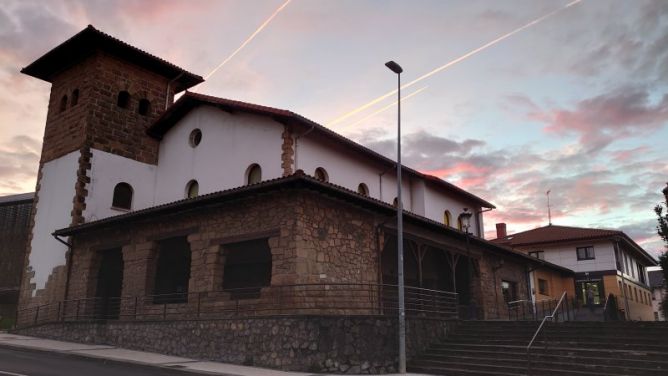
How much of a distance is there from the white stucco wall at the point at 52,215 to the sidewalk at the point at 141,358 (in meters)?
4.51

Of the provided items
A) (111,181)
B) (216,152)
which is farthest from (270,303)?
(111,181)

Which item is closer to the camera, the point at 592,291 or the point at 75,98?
the point at 75,98

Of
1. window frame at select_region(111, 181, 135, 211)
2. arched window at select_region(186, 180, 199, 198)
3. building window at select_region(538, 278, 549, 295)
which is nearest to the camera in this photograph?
arched window at select_region(186, 180, 199, 198)

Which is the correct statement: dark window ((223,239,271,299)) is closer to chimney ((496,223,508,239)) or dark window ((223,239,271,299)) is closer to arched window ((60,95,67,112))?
arched window ((60,95,67,112))

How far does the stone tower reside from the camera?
70.9ft

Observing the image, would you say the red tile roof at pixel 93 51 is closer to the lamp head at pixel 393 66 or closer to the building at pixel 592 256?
the lamp head at pixel 393 66

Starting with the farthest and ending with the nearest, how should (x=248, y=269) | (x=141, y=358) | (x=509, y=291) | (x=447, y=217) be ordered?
(x=447, y=217), (x=509, y=291), (x=248, y=269), (x=141, y=358)

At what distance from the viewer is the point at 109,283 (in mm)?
21391

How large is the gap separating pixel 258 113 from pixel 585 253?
91.6 feet

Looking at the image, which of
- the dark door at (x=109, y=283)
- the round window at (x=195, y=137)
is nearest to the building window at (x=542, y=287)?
the round window at (x=195, y=137)

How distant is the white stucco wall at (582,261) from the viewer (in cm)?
3541

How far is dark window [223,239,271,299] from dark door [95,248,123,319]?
482 centimetres

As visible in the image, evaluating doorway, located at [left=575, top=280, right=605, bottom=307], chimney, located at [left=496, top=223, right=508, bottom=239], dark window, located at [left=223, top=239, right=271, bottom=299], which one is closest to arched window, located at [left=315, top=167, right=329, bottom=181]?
dark window, located at [left=223, top=239, right=271, bottom=299]

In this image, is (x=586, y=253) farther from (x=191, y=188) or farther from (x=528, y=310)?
(x=191, y=188)
